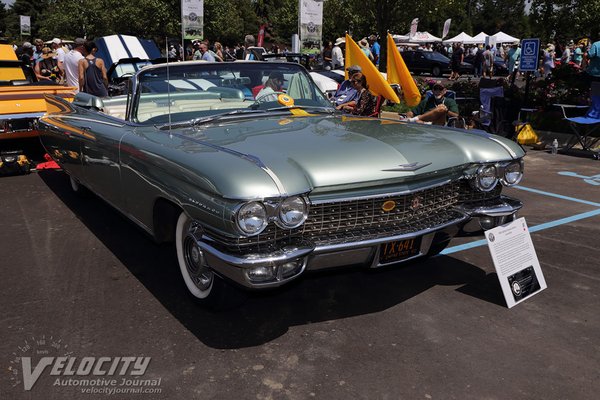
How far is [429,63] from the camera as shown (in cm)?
3167

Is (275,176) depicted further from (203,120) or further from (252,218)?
(203,120)

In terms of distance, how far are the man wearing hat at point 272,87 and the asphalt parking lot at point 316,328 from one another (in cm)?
155

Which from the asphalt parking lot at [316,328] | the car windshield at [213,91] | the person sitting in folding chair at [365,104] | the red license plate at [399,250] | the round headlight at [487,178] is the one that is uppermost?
the car windshield at [213,91]

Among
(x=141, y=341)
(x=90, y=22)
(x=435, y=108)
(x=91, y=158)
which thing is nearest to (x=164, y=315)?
(x=141, y=341)

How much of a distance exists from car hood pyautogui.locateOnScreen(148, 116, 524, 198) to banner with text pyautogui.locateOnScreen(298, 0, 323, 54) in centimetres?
1321

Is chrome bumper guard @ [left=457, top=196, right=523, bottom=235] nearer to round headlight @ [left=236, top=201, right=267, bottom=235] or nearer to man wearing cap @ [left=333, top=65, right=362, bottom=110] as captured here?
round headlight @ [left=236, top=201, right=267, bottom=235]

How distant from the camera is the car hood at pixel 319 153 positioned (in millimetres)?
2939

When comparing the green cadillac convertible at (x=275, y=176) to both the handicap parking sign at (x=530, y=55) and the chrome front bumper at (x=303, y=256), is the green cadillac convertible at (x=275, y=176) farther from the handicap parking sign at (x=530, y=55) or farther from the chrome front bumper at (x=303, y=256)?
the handicap parking sign at (x=530, y=55)

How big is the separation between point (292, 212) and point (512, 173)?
176cm

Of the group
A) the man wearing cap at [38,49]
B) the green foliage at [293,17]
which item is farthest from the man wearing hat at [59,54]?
the green foliage at [293,17]

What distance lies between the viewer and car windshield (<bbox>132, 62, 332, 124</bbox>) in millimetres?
4359

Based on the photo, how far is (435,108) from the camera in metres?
8.02

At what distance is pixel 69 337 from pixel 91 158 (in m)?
2.02

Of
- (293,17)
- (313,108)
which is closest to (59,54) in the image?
(313,108)
